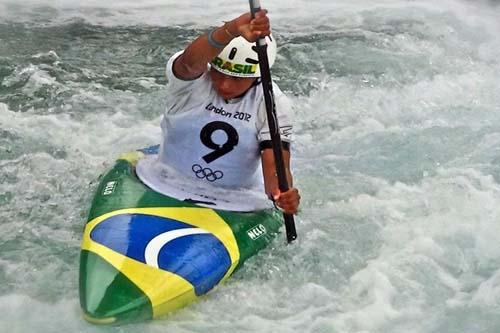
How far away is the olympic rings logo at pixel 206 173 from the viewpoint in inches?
161

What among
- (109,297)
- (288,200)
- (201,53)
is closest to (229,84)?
(201,53)

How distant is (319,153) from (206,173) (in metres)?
1.84

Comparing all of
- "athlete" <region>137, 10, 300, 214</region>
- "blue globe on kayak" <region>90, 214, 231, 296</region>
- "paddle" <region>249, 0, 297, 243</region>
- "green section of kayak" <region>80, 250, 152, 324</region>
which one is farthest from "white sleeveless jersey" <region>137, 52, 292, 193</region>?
"green section of kayak" <region>80, 250, 152, 324</region>

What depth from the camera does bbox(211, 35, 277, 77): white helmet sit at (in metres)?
3.75

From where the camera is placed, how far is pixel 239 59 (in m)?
3.76

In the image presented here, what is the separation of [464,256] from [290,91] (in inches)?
113

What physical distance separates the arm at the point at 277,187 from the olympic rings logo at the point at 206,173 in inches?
11.2

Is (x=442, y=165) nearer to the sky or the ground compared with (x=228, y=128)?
nearer to the ground

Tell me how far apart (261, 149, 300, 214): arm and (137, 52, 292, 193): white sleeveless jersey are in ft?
0.31

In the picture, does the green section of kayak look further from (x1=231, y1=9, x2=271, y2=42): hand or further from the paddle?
(x1=231, y1=9, x2=271, y2=42): hand

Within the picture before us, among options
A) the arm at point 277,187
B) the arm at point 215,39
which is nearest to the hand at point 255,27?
the arm at point 215,39

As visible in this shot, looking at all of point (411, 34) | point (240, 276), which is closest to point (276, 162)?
point (240, 276)

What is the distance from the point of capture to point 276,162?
12.4 feet

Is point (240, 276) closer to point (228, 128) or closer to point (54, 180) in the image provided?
point (228, 128)
